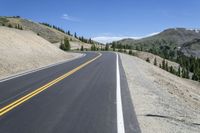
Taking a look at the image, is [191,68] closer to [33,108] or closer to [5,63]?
[5,63]

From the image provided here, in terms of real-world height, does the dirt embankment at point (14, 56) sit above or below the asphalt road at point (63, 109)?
above

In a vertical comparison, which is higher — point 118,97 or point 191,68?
point 118,97

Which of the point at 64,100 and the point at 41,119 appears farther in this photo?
the point at 64,100

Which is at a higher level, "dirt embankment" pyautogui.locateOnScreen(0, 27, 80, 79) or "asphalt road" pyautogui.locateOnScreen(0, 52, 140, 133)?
"dirt embankment" pyautogui.locateOnScreen(0, 27, 80, 79)

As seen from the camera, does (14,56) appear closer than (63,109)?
No

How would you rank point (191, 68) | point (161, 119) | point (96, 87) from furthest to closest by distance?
1. point (191, 68)
2. point (96, 87)
3. point (161, 119)

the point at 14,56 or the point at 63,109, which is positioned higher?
the point at 14,56

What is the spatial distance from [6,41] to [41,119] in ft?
84.8

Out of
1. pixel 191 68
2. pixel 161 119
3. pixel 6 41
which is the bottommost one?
pixel 191 68

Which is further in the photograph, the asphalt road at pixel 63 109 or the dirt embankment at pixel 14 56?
the dirt embankment at pixel 14 56

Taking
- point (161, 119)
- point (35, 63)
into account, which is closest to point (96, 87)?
point (161, 119)

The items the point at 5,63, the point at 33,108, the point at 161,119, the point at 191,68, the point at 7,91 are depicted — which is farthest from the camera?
the point at 191,68

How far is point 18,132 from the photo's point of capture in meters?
6.97

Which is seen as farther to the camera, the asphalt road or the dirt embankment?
the dirt embankment
